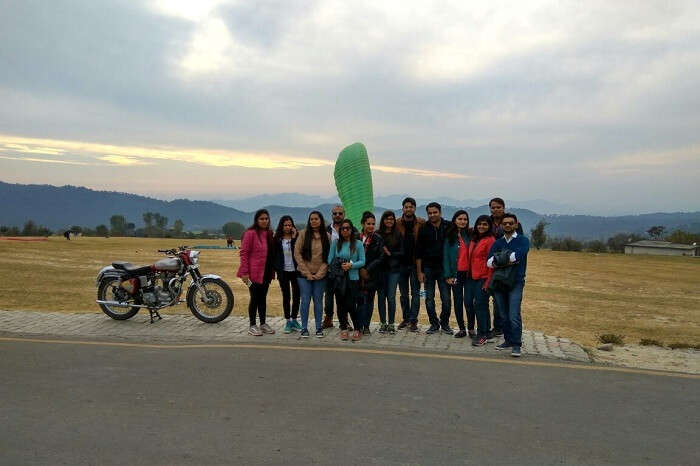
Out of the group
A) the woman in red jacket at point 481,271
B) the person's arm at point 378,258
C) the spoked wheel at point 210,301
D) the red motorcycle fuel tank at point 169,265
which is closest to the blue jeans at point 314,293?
the person's arm at point 378,258

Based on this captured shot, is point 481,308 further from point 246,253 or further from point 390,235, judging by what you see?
point 246,253

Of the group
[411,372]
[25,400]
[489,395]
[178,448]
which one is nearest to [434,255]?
[411,372]

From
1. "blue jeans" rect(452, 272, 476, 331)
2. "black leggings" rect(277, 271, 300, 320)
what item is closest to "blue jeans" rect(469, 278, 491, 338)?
"blue jeans" rect(452, 272, 476, 331)

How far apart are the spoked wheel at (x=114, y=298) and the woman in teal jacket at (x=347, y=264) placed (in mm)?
3183

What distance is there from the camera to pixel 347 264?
697 centimetres

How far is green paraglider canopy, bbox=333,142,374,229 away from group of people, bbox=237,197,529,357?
1144 centimetres

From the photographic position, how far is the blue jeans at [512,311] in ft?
20.9

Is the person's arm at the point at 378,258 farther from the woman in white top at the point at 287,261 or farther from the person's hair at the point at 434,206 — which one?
the woman in white top at the point at 287,261

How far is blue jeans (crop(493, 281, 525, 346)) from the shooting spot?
638 centimetres

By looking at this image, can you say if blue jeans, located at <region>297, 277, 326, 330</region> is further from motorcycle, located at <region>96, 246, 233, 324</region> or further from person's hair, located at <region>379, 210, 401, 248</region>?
motorcycle, located at <region>96, 246, 233, 324</region>

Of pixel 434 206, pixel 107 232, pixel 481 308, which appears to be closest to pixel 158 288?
pixel 434 206

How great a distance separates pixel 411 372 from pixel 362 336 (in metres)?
1.68

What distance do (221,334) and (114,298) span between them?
6.81 ft

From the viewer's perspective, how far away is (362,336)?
720cm
